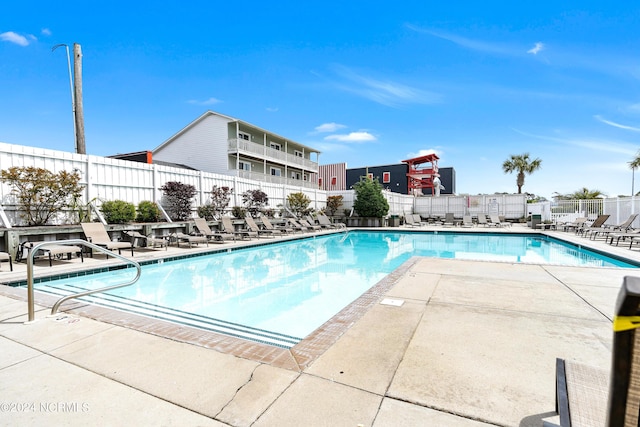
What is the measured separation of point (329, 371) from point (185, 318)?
9.55 feet

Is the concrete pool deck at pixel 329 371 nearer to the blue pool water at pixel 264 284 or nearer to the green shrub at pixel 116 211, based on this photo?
the blue pool water at pixel 264 284

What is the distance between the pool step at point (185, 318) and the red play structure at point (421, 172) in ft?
103

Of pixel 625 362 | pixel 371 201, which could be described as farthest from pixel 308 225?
pixel 625 362

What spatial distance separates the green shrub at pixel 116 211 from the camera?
32.6 feet

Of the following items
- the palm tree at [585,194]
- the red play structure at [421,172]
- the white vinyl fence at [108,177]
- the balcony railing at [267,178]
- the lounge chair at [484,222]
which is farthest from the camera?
the red play structure at [421,172]

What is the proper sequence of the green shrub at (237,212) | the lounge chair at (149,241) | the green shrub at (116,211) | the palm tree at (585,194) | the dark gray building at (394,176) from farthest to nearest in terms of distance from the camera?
1. the dark gray building at (394,176)
2. the palm tree at (585,194)
3. the green shrub at (237,212)
4. the green shrub at (116,211)
5. the lounge chair at (149,241)

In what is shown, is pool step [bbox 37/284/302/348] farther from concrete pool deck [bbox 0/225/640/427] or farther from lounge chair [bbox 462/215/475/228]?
lounge chair [bbox 462/215/475/228]

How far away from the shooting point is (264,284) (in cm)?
670

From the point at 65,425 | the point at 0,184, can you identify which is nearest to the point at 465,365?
the point at 65,425

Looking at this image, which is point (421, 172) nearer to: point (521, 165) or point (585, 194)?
point (521, 165)

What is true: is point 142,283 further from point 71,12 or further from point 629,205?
point 629,205

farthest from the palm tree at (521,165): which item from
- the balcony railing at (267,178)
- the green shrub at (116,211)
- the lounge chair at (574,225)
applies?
the green shrub at (116,211)

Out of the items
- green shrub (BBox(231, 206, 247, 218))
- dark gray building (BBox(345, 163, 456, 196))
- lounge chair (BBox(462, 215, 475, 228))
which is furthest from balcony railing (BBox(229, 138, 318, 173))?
lounge chair (BBox(462, 215, 475, 228))

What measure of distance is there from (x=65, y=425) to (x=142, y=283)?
5059mm
